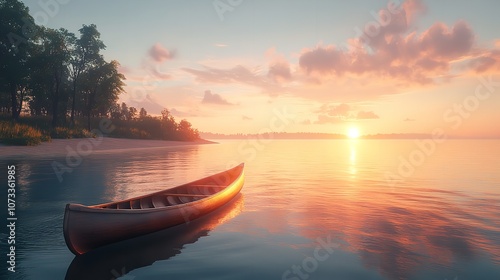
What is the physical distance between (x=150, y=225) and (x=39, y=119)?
Answer: 56943 mm

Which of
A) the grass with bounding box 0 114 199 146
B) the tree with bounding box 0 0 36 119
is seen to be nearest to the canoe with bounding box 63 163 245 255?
the grass with bounding box 0 114 199 146

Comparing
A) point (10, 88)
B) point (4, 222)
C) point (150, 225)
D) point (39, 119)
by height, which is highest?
point (10, 88)

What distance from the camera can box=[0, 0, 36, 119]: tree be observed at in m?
48.1

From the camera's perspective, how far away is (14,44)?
5047 centimetres

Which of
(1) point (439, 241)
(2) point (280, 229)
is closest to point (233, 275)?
(2) point (280, 229)

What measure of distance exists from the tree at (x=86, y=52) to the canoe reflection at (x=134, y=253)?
57.4 meters

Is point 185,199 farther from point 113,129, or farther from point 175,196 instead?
point 113,129

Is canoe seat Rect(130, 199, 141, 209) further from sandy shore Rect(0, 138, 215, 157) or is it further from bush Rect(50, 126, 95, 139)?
bush Rect(50, 126, 95, 139)

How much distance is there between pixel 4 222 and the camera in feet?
38.6

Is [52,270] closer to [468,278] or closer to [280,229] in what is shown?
[280,229]

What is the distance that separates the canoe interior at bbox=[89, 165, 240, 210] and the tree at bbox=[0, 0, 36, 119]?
46879 mm
